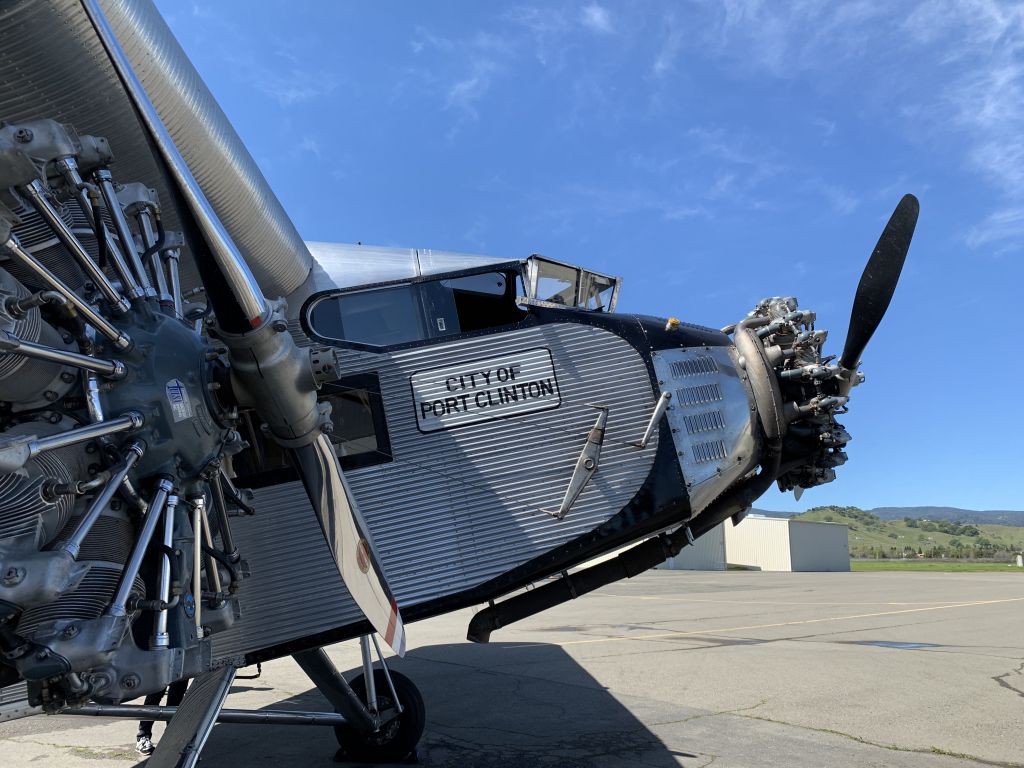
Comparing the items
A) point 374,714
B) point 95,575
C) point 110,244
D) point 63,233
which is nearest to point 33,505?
point 95,575

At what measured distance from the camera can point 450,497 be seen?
599cm

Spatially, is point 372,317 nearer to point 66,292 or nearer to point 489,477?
point 489,477

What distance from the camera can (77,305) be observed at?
4.10 metres

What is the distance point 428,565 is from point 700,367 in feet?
9.03

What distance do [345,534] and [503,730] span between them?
431cm

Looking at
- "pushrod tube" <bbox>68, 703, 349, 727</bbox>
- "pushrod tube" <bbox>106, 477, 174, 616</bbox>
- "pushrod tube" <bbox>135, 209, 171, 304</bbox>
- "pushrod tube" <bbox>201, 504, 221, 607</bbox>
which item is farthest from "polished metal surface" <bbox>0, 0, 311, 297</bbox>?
"pushrod tube" <bbox>68, 703, 349, 727</bbox>

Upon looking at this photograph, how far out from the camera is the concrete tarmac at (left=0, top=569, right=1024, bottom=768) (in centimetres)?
707

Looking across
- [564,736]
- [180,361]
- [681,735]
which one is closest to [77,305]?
[180,361]

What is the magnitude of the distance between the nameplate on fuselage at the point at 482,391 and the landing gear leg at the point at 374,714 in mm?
2316

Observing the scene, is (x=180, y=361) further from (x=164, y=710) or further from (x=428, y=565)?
(x=164, y=710)

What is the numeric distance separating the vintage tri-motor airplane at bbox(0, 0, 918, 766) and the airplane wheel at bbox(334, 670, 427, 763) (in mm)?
35

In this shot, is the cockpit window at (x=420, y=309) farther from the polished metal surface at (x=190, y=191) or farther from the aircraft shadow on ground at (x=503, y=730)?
the aircraft shadow on ground at (x=503, y=730)

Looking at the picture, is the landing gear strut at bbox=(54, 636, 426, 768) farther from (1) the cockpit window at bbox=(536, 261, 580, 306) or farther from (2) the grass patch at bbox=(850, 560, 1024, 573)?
(2) the grass patch at bbox=(850, 560, 1024, 573)

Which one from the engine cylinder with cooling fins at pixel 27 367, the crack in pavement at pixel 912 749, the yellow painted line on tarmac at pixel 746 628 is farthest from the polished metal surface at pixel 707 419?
the yellow painted line on tarmac at pixel 746 628
